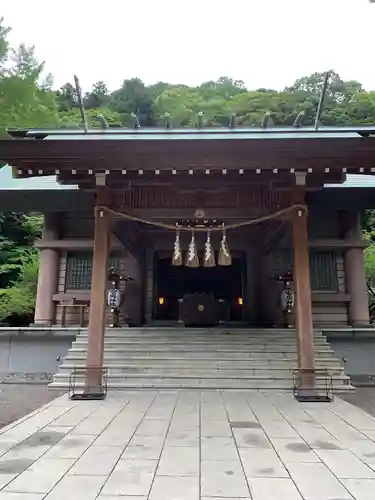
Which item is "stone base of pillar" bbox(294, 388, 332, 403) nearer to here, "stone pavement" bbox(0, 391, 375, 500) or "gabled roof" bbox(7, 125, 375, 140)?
"stone pavement" bbox(0, 391, 375, 500)

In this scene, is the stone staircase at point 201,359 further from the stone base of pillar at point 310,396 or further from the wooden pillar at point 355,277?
the wooden pillar at point 355,277

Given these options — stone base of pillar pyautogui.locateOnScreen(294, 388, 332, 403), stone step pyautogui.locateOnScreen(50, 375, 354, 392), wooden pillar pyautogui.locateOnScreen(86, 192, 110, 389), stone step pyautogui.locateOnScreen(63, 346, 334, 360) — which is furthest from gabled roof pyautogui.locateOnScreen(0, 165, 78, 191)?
stone base of pillar pyautogui.locateOnScreen(294, 388, 332, 403)

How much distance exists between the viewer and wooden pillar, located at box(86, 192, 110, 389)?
664 cm

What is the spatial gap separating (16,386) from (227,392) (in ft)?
13.8

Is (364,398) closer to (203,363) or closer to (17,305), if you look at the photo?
(203,363)

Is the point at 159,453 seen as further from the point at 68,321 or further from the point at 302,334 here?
the point at 68,321

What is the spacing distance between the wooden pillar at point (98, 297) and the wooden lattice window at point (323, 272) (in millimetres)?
6384

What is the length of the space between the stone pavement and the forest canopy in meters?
4.98

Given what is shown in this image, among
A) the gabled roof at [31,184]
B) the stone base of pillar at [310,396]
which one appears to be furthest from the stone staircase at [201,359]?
the gabled roof at [31,184]

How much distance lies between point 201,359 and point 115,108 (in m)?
32.9

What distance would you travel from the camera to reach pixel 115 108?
1436 inches

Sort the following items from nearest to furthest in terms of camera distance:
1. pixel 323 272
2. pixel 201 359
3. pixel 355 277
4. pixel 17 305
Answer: pixel 201 359, pixel 355 277, pixel 323 272, pixel 17 305

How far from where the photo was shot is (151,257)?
12.8 m

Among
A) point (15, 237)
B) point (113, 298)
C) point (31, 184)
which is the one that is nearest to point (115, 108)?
point (15, 237)
